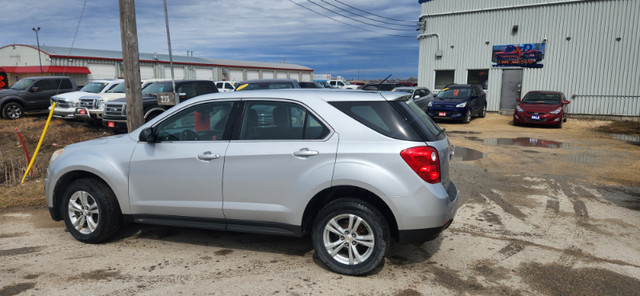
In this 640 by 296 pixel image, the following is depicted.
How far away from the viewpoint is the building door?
22328 mm

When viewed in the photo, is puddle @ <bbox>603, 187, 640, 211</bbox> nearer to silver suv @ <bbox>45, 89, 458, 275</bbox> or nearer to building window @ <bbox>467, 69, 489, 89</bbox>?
silver suv @ <bbox>45, 89, 458, 275</bbox>

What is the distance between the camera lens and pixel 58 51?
128ft

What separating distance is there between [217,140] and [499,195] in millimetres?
4838

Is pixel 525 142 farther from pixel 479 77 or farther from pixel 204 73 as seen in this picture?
pixel 204 73

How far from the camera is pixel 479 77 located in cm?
2359

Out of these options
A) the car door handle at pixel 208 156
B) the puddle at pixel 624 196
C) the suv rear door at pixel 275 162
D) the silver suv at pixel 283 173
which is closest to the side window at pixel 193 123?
the silver suv at pixel 283 173

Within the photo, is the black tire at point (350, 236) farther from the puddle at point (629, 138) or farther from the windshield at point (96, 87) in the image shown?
the windshield at point (96, 87)

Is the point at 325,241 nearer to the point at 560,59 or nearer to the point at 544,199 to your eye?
the point at 544,199

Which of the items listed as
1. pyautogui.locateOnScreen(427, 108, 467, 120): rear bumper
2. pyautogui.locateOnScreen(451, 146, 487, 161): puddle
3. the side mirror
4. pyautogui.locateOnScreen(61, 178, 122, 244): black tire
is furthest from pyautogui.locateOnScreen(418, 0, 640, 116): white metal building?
pyautogui.locateOnScreen(61, 178, 122, 244): black tire

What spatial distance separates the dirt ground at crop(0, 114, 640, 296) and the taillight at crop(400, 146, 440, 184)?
1.00 meters

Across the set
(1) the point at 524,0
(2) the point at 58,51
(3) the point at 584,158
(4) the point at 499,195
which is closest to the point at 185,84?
(4) the point at 499,195

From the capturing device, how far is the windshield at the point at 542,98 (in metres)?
17.7

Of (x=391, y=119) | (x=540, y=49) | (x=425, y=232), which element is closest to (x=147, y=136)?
(x=391, y=119)

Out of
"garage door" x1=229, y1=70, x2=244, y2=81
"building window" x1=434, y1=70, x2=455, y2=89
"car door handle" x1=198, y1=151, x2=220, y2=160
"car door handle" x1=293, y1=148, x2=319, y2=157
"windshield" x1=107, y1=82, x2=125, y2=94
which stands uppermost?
"garage door" x1=229, y1=70, x2=244, y2=81
